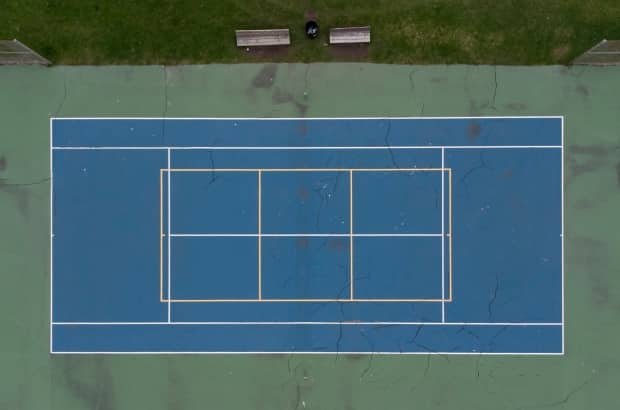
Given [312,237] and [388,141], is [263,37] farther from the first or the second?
[312,237]

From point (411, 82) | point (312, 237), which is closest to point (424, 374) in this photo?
point (312, 237)

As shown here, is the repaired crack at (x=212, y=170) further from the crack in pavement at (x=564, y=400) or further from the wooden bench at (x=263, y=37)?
the crack in pavement at (x=564, y=400)

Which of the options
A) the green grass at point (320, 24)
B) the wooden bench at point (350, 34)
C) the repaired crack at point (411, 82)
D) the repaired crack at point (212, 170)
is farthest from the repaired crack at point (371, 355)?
the wooden bench at point (350, 34)

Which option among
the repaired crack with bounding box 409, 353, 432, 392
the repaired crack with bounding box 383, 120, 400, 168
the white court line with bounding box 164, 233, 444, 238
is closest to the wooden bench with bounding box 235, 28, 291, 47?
the repaired crack with bounding box 383, 120, 400, 168

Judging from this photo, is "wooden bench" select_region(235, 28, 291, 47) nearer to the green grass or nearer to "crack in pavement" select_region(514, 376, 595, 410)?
the green grass

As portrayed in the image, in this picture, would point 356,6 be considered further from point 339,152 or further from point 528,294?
point 528,294

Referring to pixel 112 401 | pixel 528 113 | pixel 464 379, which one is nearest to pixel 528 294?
pixel 464 379

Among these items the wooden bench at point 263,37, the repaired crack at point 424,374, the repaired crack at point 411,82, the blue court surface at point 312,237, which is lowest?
the repaired crack at point 424,374

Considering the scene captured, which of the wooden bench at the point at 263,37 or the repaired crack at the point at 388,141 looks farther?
the repaired crack at the point at 388,141
